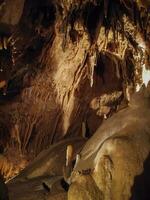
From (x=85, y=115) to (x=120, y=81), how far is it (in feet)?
3.70

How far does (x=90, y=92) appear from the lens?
8.66 metres

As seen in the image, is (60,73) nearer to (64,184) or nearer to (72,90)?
(72,90)

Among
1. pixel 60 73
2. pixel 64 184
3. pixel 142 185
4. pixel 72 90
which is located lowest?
pixel 64 184

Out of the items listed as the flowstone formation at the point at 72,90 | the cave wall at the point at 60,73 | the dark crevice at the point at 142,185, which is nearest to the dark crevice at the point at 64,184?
the flowstone formation at the point at 72,90

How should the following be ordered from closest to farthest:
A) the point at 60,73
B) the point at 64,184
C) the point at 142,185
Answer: the point at 142,185
the point at 64,184
the point at 60,73

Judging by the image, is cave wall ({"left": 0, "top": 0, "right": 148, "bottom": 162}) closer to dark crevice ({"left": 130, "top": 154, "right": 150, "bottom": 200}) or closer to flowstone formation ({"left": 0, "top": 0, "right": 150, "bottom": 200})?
flowstone formation ({"left": 0, "top": 0, "right": 150, "bottom": 200})

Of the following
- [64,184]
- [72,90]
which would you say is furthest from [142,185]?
[72,90]

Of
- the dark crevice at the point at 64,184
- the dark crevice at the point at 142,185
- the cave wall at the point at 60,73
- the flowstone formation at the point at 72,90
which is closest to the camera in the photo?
the dark crevice at the point at 142,185

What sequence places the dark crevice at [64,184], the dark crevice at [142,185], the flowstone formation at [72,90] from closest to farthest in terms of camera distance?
the dark crevice at [142,185] → the flowstone formation at [72,90] → the dark crevice at [64,184]

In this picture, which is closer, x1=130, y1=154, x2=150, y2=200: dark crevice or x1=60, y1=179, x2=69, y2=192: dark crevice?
x1=130, y1=154, x2=150, y2=200: dark crevice

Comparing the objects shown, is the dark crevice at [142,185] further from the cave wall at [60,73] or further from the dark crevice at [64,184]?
the cave wall at [60,73]

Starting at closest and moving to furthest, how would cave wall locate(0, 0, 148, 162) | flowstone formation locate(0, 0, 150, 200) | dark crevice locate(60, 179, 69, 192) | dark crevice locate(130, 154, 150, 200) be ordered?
dark crevice locate(130, 154, 150, 200) → flowstone formation locate(0, 0, 150, 200) → dark crevice locate(60, 179, 69, 192) → cave wall locate(0, 0, 148, 162)

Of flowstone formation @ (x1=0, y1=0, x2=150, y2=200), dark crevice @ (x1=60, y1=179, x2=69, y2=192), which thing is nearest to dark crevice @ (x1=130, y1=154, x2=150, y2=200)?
flowstone formation @ (x1=0, y1=0, x2=150, y2=200)

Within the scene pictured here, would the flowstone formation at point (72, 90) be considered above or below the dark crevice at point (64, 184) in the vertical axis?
above
